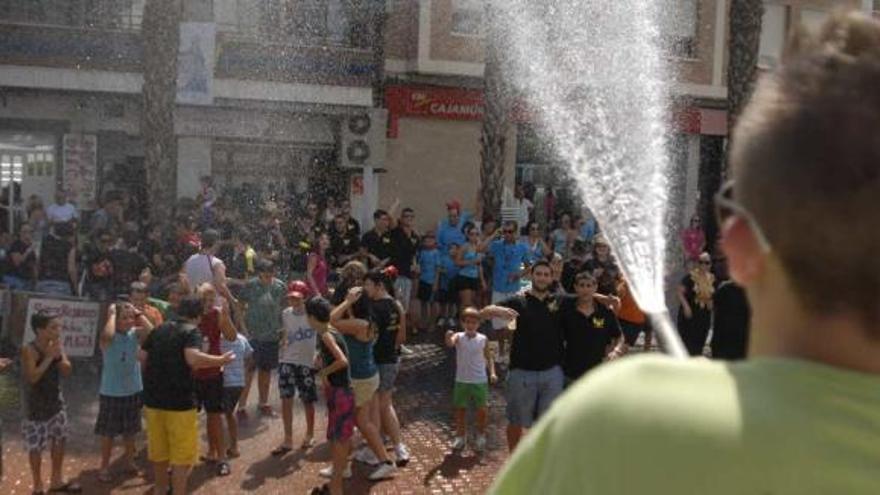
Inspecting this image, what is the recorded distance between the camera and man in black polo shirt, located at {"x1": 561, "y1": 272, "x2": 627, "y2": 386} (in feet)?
25.1

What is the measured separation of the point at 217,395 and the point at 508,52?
10781 mm

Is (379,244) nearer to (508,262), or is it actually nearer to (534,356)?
(508,262)

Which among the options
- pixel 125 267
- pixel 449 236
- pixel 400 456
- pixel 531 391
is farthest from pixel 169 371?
pixel 449 236

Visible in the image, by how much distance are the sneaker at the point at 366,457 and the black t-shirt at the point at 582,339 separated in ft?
5.84

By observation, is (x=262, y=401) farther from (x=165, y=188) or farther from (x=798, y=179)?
(x=798, y=179)

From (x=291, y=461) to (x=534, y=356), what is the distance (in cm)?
232

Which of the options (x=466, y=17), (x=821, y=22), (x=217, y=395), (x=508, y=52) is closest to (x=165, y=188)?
(x=508, y=52)

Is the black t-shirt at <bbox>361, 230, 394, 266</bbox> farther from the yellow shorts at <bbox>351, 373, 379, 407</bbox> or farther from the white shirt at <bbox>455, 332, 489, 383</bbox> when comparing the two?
the yellow shorts at <bbox>351, 373, 379, 407</bbox>

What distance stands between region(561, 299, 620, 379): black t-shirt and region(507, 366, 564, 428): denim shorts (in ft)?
0.55

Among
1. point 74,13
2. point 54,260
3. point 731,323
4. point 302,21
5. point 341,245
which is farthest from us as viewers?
point 302,21

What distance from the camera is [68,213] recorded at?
16156mm

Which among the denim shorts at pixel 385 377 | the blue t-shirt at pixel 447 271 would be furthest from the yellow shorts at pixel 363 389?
the blue t-shirt at pixel 447 271

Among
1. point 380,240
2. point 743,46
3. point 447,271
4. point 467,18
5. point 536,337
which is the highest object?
point 467,18

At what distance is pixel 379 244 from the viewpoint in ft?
46.3
